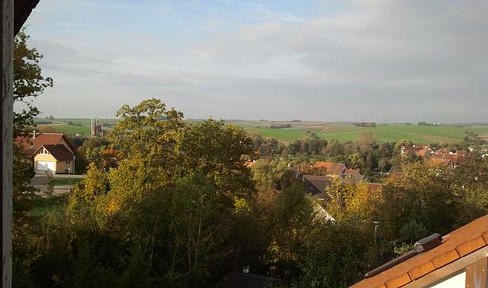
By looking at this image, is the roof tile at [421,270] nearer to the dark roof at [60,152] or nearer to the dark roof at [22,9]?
the dark roof at [22,9]

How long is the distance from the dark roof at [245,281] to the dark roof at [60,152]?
37.3 meters

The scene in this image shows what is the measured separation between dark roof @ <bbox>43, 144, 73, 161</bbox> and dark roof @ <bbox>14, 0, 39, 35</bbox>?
167ft

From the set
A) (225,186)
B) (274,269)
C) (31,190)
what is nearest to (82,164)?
(225,186)

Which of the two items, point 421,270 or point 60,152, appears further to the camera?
point 60,152

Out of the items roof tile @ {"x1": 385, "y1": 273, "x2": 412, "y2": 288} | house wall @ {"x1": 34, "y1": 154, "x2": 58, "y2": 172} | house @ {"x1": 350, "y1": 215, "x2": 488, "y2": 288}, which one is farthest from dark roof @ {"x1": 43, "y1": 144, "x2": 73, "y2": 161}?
house @ {"x1": 350, "y1": 215, "x2": 488, "y2": 288}

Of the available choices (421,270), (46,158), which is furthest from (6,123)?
(46,158)

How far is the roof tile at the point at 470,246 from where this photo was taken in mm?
3430

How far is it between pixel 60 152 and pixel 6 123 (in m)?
52.0

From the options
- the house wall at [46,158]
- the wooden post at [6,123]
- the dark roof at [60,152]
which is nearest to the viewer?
the wooden post at [6,123]

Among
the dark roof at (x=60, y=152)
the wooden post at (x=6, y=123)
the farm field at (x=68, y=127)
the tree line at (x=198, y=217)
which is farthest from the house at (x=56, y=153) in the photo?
the wooden post at (x=6, y=123)

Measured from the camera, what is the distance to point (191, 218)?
52.3 ft

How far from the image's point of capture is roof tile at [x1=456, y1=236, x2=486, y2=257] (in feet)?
11.3

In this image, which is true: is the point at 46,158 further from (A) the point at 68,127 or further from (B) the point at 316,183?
(A) the point at 68,127

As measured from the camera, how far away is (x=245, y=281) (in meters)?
17.1
